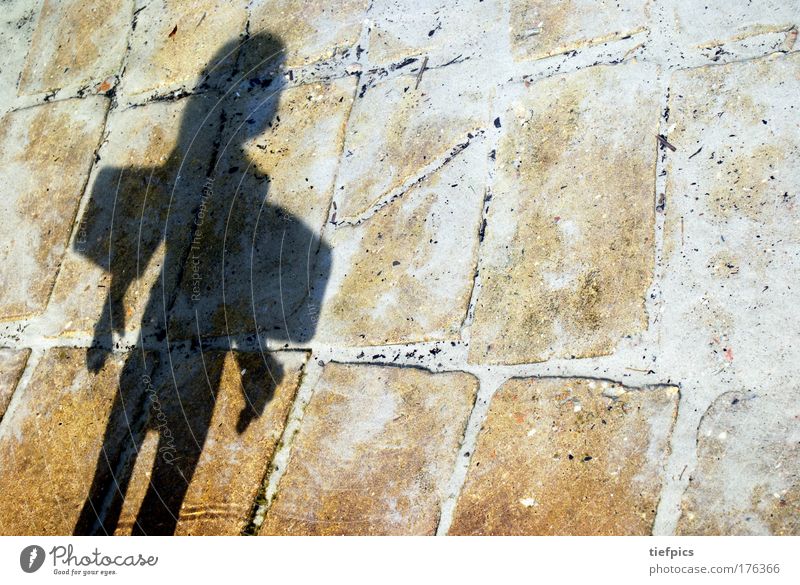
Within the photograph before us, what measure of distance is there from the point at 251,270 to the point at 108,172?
0.76m

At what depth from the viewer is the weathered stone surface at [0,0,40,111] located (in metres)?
3.11

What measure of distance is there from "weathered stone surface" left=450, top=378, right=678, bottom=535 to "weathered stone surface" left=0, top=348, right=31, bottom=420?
1.63 meters

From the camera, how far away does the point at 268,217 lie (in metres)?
2.49

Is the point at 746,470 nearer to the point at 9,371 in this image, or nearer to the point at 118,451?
the point at 118,451

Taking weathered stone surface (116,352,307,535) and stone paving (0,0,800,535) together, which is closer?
stone paving (0,0,800,535)

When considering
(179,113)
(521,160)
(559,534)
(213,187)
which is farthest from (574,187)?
(179,113)

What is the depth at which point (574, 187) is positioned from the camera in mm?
2225

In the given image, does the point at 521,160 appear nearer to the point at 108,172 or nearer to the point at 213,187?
the point at 213,187

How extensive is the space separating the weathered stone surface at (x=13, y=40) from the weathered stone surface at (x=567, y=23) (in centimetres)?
209

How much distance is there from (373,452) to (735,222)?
1.20 metres

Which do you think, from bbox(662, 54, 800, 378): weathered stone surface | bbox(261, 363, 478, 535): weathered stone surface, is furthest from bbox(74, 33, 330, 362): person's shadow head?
bbox(662, 54, 800, 378): weathered stone surface

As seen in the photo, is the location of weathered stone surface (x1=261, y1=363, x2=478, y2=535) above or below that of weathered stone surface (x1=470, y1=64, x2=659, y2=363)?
below

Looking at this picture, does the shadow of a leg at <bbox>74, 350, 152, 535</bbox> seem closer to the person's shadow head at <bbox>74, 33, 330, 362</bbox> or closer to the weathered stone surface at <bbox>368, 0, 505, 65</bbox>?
the person's shadow head at <bbox>74, 33, 330, 362</bbox>

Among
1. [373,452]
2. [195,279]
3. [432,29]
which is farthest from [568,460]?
[432,29]
